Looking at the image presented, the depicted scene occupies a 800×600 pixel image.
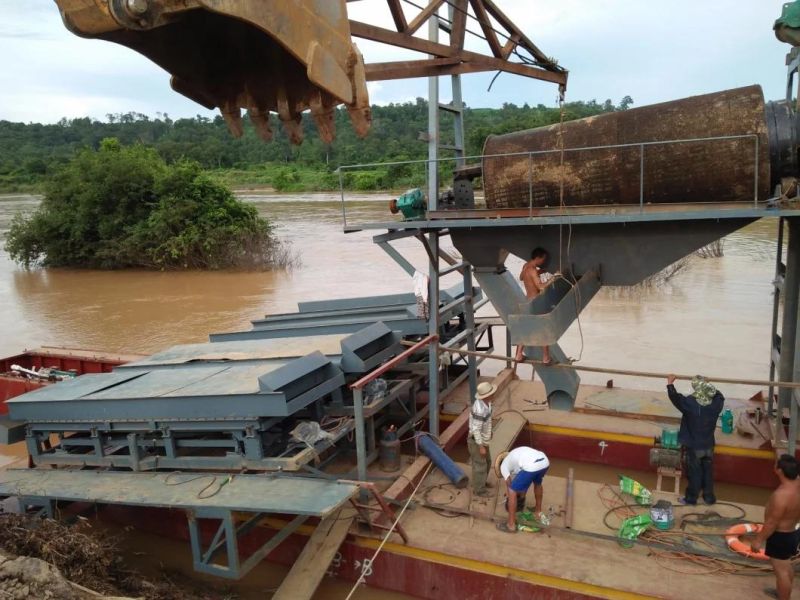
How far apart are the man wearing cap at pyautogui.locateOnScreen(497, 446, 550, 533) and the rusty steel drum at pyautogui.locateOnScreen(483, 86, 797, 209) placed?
7.69 feet

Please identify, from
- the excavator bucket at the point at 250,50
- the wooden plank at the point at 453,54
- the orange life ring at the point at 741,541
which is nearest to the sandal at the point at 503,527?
the orange life ring at the point at 741,541

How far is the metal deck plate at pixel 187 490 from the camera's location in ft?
17.1

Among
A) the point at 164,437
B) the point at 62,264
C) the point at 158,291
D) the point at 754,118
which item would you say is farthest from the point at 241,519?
the point at 62,264

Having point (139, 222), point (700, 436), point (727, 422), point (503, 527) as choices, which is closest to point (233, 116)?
point (503, 527)

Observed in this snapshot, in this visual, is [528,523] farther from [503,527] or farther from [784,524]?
[784,524]

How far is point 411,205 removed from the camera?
21.4ft

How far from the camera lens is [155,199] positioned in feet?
88.2

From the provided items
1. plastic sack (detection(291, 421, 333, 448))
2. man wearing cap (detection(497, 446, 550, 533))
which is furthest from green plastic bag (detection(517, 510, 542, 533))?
plastic sack (detection(291, 421, 333, 448))

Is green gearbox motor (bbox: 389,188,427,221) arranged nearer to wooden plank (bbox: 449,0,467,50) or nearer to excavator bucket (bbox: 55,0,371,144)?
wooden plank (bbox: 449,0,467,50)

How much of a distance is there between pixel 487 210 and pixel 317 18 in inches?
143

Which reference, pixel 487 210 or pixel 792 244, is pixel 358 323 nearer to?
pixel 487 210

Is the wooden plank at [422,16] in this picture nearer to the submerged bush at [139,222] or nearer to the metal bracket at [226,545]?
the metal bracket at [226,545]

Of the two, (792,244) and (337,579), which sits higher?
(792,244)

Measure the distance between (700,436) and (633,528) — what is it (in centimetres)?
130
